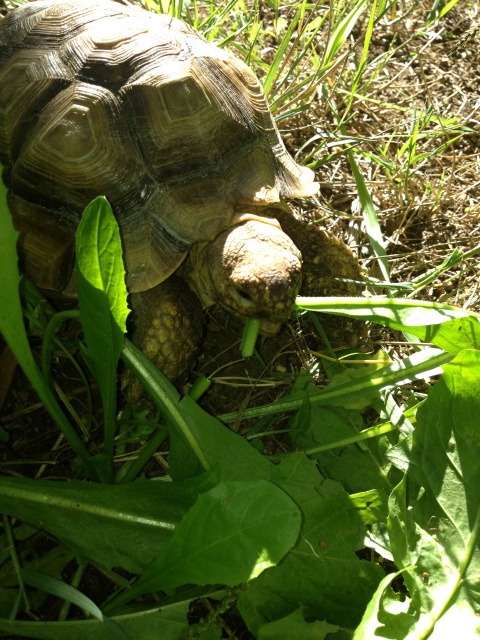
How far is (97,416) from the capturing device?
2.04 m

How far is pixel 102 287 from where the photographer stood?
1497 millimetres

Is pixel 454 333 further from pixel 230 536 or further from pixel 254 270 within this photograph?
pixel 230 536

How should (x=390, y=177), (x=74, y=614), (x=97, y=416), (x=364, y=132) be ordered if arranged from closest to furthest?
(x=74, y=614) → (x=97, y=416) → (x=390, y=177) → (x=364, y=132)

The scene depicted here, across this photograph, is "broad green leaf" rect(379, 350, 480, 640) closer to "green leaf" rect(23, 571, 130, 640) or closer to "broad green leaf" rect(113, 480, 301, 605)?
"broad green leaf" rect(113, 480, 301, 605)

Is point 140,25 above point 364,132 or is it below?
above

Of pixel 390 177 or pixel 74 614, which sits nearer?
pixel 74 614

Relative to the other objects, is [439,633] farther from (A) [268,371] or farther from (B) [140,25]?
(B) [140,25]

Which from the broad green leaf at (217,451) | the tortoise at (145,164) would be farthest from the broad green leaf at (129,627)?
the tortoise at (145,164)

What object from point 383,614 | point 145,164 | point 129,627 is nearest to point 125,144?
point 145,164

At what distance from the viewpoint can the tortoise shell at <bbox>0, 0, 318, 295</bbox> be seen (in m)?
1.91

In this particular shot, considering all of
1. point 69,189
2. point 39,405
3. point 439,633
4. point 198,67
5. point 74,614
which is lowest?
point 74,614

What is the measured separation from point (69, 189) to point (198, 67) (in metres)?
0.54

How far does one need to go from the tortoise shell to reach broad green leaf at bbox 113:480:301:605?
0.74m

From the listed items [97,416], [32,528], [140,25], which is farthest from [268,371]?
[140,25]
